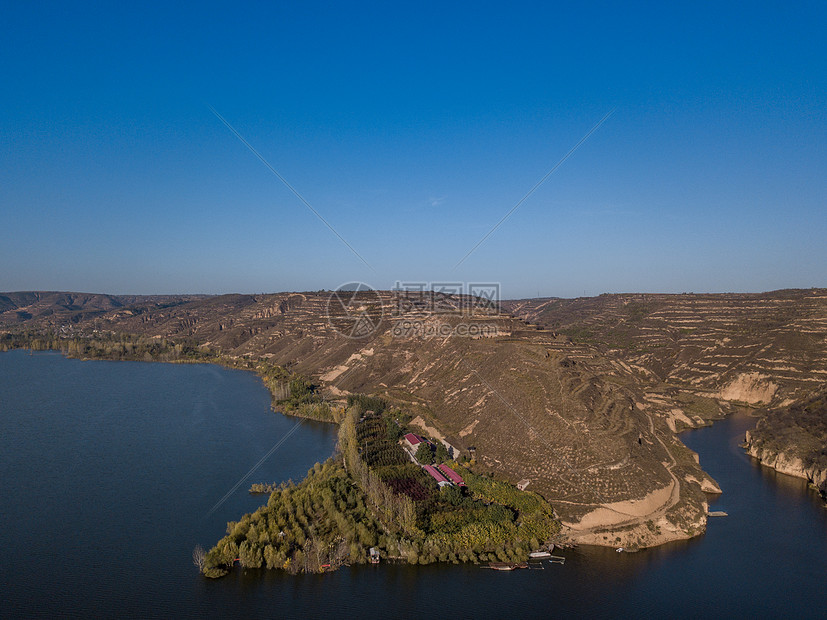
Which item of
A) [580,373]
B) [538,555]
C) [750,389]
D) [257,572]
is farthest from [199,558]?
[750,389]

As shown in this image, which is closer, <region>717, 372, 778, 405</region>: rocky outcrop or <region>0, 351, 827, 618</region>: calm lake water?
<region>0, 351, 827, 618</region>: calm lake water

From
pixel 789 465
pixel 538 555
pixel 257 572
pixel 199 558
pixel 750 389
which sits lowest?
pixel 257 572

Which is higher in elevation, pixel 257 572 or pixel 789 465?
pixel 789 465

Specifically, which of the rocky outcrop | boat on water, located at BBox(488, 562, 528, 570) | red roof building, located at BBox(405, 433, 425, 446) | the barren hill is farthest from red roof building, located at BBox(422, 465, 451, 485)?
the rocky outcrop

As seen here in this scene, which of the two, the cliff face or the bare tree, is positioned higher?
the cliff face

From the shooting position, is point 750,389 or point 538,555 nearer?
point 538,555

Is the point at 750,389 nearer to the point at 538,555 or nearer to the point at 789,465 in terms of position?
the point at 789,465

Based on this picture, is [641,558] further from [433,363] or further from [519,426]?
[433,363]

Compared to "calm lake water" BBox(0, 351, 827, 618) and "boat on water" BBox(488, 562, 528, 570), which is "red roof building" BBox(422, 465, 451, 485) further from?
"calm lake water" BBox(0, 351, 827, 618)
